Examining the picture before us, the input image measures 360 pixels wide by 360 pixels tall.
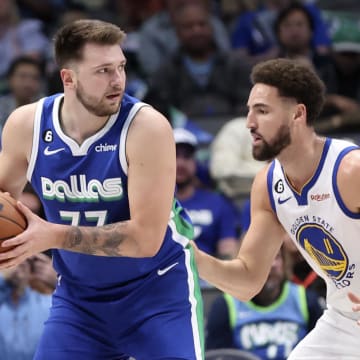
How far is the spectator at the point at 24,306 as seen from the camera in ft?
21.2

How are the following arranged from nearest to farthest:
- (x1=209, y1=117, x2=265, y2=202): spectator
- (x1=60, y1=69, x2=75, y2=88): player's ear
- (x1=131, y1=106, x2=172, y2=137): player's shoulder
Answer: (x1=131, y1=106, x2=172, y2=137): player's shoulder, (x1=60, y1=69, x2=75, y2=88): player's ear, (x1=209, y1=117, x2=265, y2=202): spectator

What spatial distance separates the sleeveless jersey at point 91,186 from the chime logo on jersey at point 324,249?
61cm

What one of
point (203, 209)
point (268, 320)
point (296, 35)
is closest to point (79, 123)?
point (268, 320)

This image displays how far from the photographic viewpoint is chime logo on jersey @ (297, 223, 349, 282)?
4.64 metres

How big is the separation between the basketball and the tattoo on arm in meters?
0.22

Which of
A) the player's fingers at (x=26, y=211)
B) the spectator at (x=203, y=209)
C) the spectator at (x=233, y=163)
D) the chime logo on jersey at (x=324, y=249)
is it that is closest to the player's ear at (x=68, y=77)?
the player's fingers at (x=26, y=211)

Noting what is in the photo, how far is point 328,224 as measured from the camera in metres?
4.61

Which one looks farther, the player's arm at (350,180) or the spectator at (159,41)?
the spectator at (159,41)

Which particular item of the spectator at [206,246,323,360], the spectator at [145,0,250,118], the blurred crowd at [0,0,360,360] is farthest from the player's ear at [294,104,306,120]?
the spectator at [145,0,250,118]

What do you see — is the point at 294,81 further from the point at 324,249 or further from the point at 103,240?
the point at 103,240

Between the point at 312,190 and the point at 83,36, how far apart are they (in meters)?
1.25

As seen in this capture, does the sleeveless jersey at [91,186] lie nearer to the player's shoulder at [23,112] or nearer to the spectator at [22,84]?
the player's shoulder at [23,112]

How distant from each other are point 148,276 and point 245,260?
24.4 inches

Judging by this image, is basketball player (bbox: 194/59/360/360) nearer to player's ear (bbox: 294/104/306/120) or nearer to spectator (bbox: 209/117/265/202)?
player's ear (bbox: 294/104/306/120)
